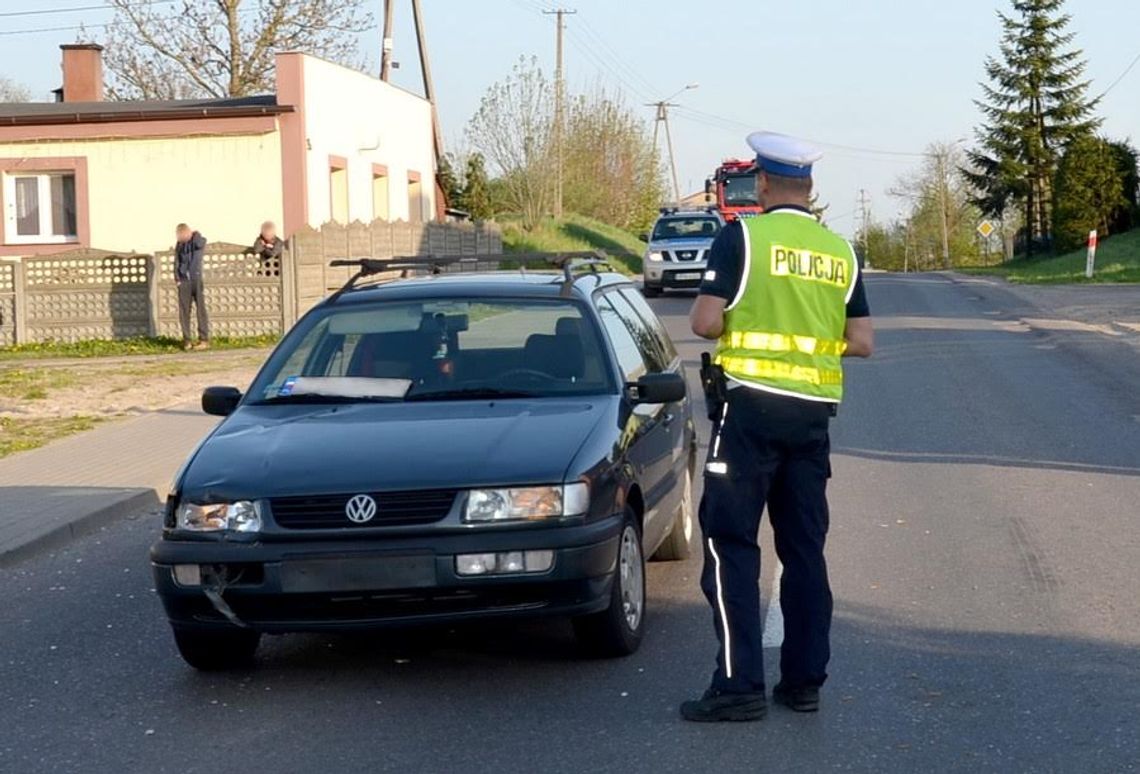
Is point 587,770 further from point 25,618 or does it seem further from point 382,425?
point 25,618

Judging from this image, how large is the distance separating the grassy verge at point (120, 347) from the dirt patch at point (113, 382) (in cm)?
91

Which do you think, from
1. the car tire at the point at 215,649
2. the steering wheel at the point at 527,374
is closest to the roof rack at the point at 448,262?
the steering wheel at the point at 527,374

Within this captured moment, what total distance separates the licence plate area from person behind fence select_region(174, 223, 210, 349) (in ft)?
61.9

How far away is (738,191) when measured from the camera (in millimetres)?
44594

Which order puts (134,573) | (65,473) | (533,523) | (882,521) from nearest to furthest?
(533,523) → (134,573) → (882,521) → (65,473)

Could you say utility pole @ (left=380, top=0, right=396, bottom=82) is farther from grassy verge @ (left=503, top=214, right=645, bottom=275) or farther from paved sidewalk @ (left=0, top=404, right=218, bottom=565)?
paved sidewalk @ (left=0, top=404, right=218, bottom=565)

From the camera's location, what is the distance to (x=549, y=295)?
766 centimetres

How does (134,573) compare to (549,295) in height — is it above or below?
below

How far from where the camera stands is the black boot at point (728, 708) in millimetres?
5699

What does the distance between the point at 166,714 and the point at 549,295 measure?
8.44ft

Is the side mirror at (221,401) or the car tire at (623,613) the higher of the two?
the side mirror at (221,401)

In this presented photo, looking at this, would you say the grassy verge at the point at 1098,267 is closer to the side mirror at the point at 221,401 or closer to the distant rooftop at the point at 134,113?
the distant rooftop at the point at 134,113

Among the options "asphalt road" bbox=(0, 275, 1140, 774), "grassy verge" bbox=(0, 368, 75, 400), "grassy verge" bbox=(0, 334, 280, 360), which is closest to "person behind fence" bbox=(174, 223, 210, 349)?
"grassy verge" bbox=(0, 334, 280, 360)

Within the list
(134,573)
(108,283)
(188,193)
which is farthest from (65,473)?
(188,193)
